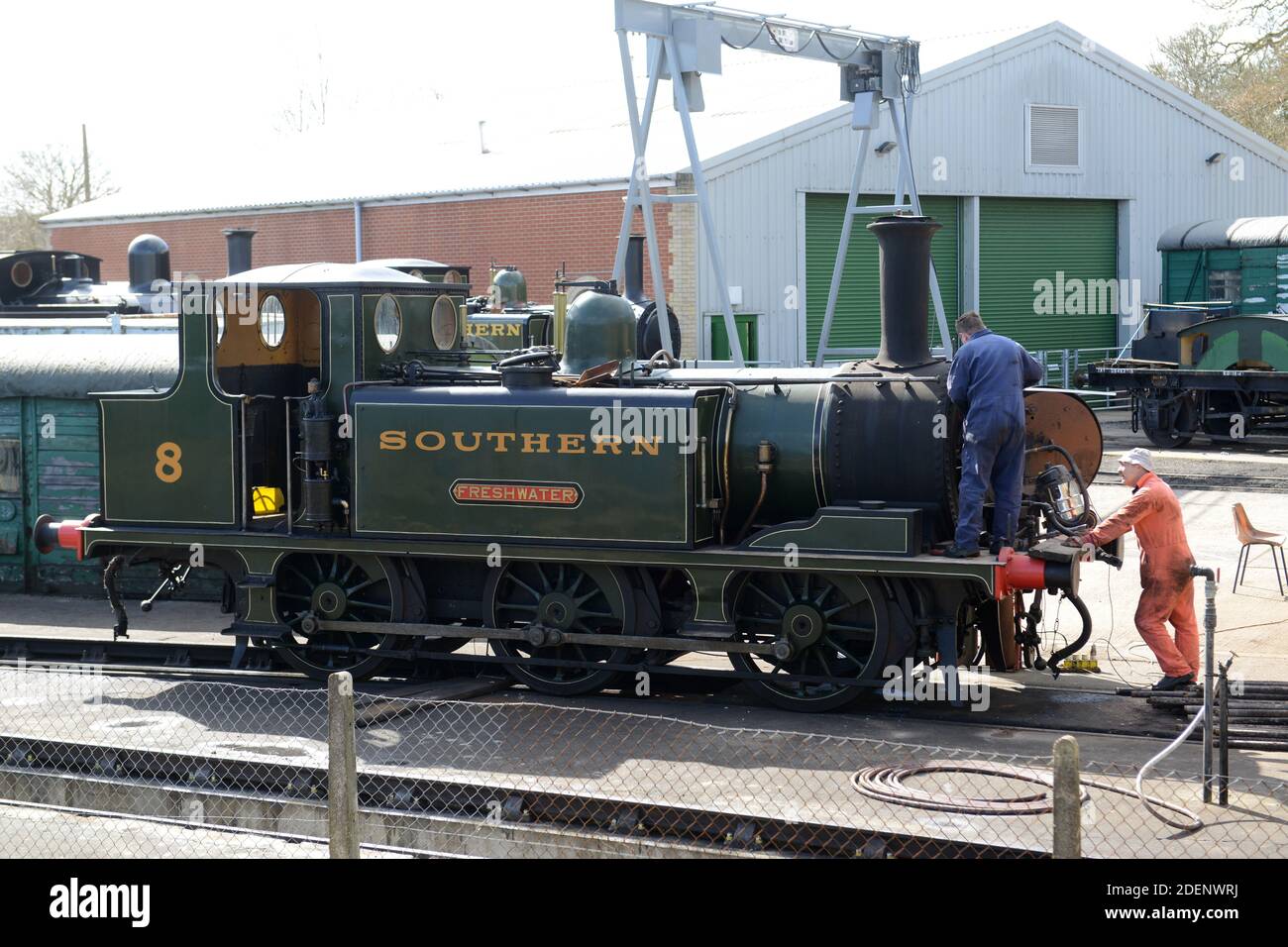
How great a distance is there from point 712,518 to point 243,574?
321cm

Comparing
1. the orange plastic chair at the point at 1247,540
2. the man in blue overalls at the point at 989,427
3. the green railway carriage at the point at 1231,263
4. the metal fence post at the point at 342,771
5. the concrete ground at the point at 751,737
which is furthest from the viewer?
the green railway carriage at the point at 1231,263

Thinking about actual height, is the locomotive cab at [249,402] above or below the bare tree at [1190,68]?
below

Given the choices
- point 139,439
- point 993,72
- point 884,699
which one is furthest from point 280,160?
point 884,699

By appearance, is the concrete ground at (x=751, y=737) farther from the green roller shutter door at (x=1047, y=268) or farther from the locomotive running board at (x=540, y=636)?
the green roller shutter door at (x=1047, y=268)

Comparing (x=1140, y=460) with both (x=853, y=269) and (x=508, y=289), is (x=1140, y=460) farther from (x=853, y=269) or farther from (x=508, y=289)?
(x=853, y=269)

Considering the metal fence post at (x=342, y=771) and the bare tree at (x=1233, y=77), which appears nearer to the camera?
the metal fence post at (x=342, y=771)

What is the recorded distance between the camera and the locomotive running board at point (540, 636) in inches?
375

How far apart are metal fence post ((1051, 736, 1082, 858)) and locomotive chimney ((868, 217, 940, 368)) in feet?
15.4

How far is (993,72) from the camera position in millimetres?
29531

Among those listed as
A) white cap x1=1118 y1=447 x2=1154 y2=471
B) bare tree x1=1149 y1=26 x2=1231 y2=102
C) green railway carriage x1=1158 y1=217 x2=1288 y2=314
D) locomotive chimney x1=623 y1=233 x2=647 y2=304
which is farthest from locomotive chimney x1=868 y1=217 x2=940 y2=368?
bare tree x1=1149 y1=26 x2=1231 y2=102

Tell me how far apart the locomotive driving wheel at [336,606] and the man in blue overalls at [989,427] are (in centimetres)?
369

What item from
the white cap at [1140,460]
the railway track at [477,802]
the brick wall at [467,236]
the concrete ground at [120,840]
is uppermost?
the brick wall at [467,236]

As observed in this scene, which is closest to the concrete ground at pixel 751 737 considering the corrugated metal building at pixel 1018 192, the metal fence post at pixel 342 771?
the metal fence post at pixel 342 771
